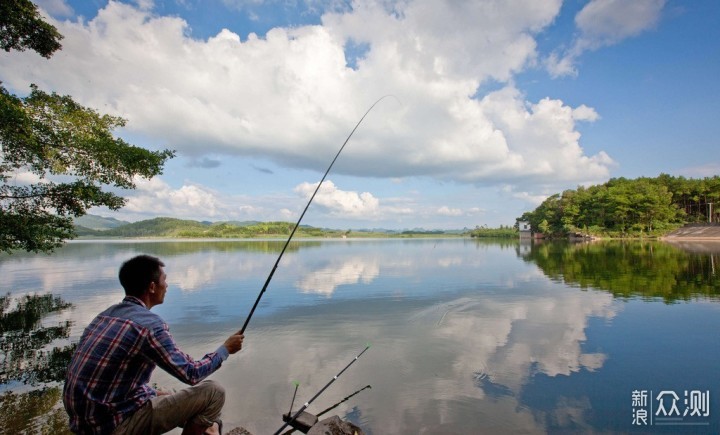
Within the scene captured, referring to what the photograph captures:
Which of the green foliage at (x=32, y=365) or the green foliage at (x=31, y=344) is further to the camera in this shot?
the green foliage at (x=31, y=344)

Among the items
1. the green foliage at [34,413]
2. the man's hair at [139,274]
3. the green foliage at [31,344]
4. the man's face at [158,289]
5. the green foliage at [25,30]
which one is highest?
the green foliage at [25,30]

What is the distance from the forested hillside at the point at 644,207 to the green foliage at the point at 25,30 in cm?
10234

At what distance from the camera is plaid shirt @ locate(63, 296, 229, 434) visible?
2.71 metres

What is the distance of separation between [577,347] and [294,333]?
818 cm

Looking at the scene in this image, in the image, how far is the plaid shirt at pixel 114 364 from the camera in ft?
8.91

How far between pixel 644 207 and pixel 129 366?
107442 millimetres

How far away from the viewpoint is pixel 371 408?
6.63 m

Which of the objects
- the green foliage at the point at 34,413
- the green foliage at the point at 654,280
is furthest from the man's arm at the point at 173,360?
the green foliage at the point at 654,280

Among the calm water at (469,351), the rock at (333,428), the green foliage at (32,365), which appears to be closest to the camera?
the rock at (333,428)

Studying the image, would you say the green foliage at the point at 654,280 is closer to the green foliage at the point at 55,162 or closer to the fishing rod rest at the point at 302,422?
the fishing rod rest at the point at 302,422

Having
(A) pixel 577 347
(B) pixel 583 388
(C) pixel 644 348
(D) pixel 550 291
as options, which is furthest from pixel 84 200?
(D) pixel 550 291

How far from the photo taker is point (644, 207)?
8569 cm

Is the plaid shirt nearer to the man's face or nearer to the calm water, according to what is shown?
the man's face

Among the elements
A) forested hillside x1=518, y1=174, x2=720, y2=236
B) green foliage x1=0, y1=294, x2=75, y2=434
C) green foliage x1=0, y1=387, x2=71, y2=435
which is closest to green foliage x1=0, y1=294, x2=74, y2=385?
green foliage x1=0, y1=294, x2=75, y2=434
